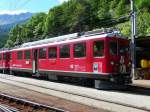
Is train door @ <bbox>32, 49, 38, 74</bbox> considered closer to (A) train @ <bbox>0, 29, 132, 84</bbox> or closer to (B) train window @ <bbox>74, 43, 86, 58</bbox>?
(A) train @ <bbox>0, 29, 132, 84</bbox>

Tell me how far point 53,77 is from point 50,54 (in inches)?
69.2

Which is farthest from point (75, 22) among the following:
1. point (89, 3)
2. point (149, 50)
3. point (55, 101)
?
point (55, 101)

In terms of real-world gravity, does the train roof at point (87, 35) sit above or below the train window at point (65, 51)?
above

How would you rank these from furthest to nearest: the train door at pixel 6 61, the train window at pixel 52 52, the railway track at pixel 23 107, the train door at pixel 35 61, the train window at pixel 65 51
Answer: the train door at pixel 6 61 → the train door at pixel 35 61 → the train window at pixel 52 52 → the train window at pixel 65 51 → the railway track at pixel 23 107

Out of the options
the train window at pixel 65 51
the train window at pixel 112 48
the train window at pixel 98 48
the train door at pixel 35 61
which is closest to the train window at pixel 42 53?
the train door at pixel 35 61

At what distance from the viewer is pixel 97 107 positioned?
15.8 metres

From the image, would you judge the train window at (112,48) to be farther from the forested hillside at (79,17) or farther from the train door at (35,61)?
the forested hillside at (79,17)

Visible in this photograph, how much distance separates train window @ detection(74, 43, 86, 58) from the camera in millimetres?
23200

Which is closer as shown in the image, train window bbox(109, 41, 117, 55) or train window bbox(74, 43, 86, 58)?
train window bbox(109, 41, 117, 55)

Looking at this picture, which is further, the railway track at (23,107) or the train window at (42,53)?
the train window at (42,53)

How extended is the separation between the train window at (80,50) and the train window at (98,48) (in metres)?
1.11

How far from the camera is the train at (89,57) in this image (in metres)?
21.5

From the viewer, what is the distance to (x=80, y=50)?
2373cm

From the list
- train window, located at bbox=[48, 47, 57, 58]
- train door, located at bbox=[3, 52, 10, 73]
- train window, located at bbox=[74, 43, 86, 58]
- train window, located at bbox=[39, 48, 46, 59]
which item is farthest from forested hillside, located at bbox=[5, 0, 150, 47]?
train window, located at bbox=[74, 43, 86, 58]
